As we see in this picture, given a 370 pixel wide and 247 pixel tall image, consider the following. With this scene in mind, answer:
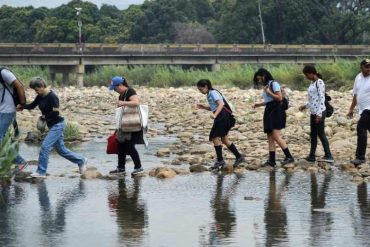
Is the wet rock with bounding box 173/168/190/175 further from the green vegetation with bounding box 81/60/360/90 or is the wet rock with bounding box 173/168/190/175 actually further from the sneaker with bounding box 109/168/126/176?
the green vegetation with bounding box 81/60/360/90

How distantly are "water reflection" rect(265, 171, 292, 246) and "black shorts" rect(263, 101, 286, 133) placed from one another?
1193mm

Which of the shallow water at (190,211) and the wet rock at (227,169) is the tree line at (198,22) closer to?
the wet rock at (227,169)

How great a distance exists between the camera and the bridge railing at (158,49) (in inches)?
2571

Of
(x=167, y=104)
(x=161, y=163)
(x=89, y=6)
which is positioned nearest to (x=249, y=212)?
(x=161, y=163)

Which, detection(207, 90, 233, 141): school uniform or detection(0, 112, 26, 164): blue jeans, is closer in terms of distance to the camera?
detection(0, 112, 26, 164): blue jeans

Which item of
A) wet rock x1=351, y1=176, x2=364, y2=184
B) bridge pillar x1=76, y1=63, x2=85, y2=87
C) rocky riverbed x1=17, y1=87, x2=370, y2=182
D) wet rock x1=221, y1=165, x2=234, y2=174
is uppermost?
wet rock x1=351, y1=176, x2=364, y2=184

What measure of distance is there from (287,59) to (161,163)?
63.9m

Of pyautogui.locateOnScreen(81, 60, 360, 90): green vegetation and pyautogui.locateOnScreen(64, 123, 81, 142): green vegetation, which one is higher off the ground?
pyautogui.locateOnScreen(64, 123, 81, 142): green vegetation

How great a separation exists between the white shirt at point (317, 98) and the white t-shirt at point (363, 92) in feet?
2.13

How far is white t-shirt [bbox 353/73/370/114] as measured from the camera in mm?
13250

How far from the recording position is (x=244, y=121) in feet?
76.9

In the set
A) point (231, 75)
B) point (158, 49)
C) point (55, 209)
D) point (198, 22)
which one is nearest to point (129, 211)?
point (55, 209)

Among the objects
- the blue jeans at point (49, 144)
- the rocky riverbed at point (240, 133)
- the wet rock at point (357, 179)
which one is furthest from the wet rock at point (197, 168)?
the wet rock at point (357, 179)

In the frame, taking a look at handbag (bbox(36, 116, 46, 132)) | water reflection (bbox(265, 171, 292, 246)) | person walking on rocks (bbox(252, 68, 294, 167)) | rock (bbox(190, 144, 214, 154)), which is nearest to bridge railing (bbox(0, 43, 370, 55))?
handbag (bbox(36, 116, 46, 132))
